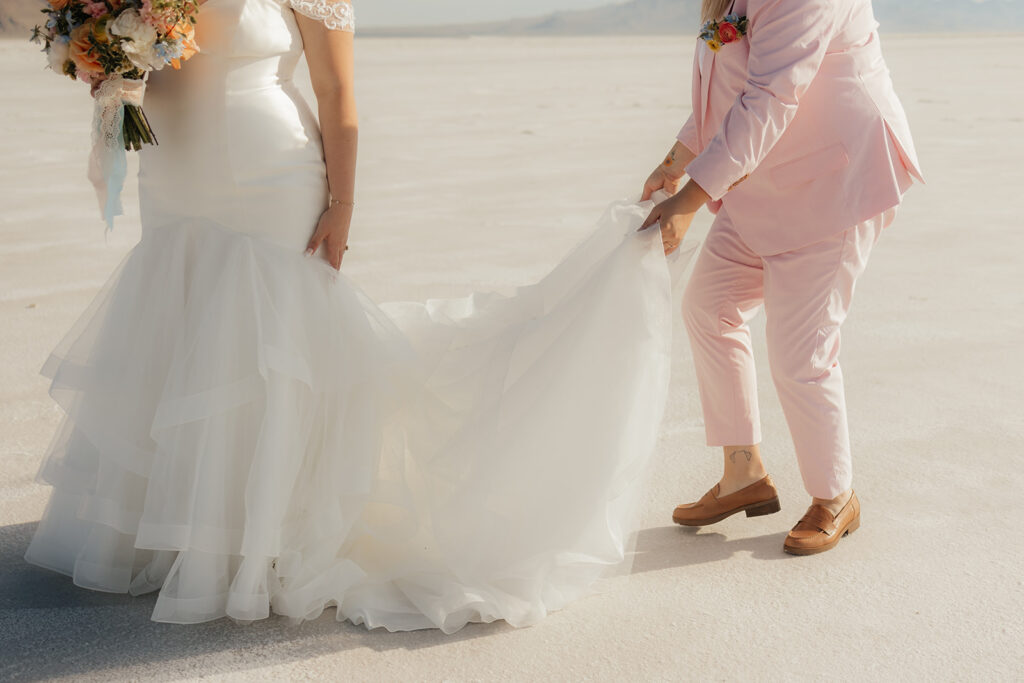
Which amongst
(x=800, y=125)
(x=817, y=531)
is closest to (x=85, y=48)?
(x=800, y=125)

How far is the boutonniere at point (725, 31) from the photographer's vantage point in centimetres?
318

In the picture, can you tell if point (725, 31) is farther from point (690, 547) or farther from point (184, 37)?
point (690, 547)

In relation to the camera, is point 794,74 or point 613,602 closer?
point 794,74

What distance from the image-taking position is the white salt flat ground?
2928mm

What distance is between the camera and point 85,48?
3.00 meters

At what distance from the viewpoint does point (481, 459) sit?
3.17 metres

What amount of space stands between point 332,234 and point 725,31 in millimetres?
1328

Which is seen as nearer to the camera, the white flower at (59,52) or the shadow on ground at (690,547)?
the white flower at (59,52)

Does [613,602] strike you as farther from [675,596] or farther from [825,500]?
[825,500]

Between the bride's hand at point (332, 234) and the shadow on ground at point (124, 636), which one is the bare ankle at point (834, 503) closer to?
the shadow on ground at point (124, 636)

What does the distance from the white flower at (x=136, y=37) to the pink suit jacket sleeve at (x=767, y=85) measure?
1533mm

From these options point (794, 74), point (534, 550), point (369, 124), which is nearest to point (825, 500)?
point (534, 550)

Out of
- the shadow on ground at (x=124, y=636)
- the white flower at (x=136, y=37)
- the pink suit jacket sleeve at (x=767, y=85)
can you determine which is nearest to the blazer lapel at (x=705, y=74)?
the pink suit jacket sleeve at (x=767, y=85)

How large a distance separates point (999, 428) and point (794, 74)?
2.25 metres
